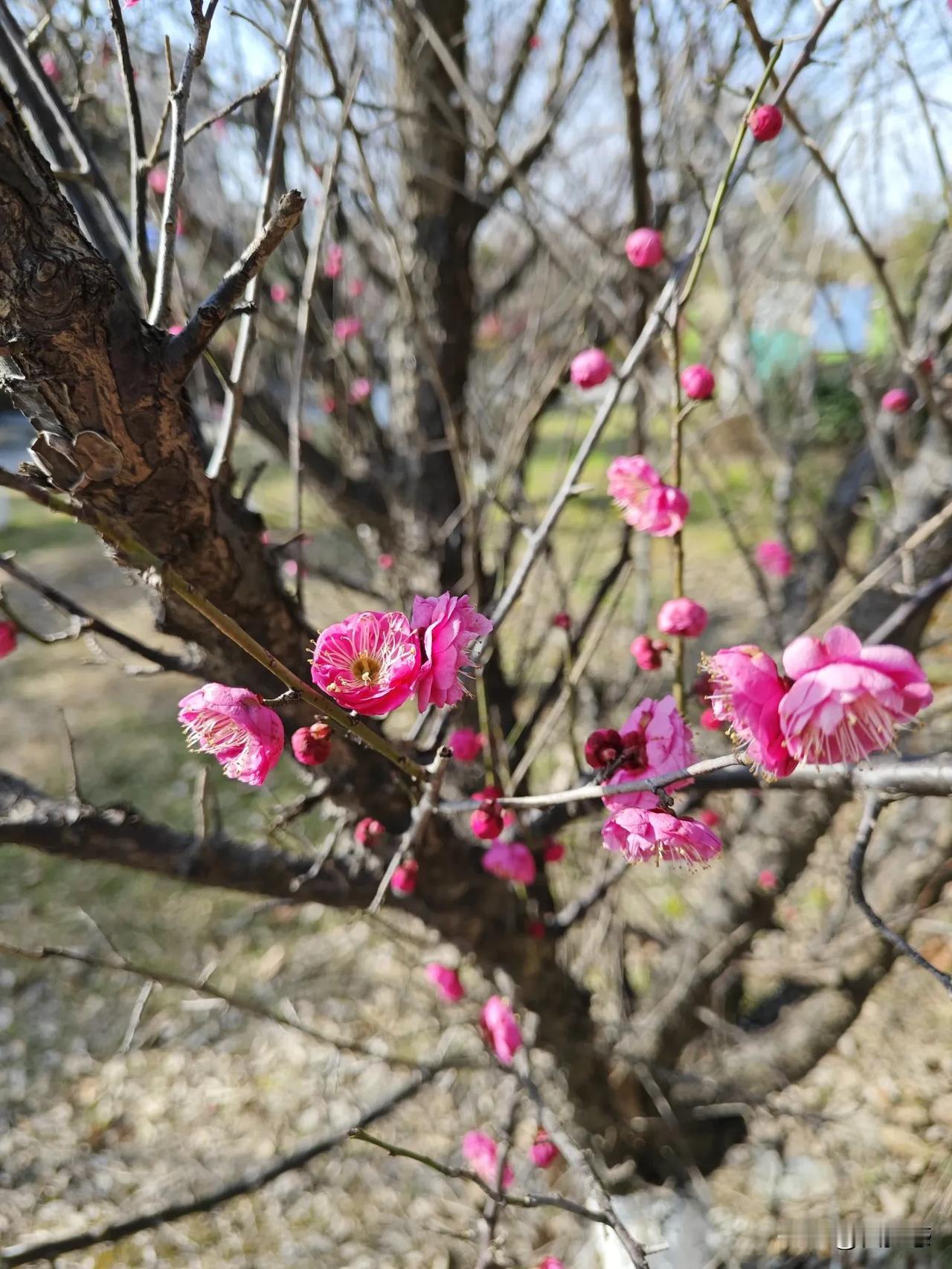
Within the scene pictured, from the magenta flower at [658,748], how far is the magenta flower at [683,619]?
21cm

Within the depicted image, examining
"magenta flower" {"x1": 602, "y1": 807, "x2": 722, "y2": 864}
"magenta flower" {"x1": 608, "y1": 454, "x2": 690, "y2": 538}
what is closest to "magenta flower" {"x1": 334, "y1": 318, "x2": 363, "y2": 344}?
"magenta flower" {"x1": 608, "y1": 454, "x2": 690, "y2": 538}

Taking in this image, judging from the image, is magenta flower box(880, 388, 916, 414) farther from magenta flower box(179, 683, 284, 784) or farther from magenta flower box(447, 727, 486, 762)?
magenta flower box(179, 683, 284, 784)

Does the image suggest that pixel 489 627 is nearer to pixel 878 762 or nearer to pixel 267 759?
pixel 267 759

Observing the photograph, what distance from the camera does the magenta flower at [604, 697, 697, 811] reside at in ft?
2.56

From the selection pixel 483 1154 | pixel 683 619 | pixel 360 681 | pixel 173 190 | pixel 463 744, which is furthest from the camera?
pixel 483 1154

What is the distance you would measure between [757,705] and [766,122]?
28.4 inches

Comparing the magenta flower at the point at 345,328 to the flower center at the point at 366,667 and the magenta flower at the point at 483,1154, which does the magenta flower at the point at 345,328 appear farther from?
the magenta flower at the point at 483,1154

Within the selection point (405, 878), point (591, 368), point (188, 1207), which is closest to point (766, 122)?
point (591, 368)

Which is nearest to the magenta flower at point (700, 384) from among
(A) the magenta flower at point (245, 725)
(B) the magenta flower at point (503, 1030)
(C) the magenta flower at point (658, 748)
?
(C) the magenta flower at point (658, 748)

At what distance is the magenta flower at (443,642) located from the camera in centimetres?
64

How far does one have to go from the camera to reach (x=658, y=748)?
31.5 inches

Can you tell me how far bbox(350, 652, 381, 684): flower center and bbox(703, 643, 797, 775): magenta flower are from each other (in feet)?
0.99

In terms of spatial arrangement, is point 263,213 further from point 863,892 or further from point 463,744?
point 863,892

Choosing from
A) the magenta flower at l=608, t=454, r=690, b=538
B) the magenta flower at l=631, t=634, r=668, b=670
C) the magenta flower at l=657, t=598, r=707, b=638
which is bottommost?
the magenta flower at l=631, t=634, r=668, b=670
